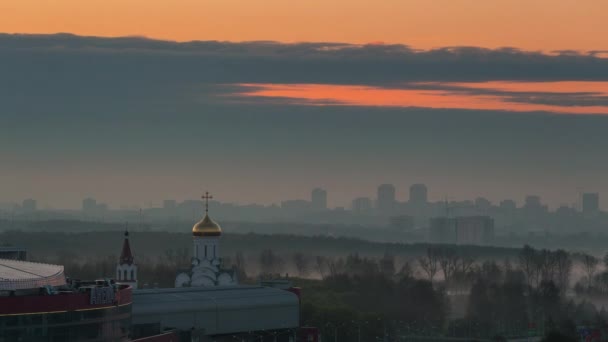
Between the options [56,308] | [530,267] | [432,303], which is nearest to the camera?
[56,308]

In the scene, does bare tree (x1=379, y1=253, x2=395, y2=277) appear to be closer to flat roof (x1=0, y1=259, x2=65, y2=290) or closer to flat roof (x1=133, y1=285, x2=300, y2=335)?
flat roof (x1=133, y1=285, x2=300, y2=335)

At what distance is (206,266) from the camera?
11638 cm

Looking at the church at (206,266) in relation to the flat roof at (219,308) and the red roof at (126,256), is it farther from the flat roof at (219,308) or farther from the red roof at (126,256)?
the flat roof at (219,308)

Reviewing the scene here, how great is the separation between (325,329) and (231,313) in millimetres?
15613

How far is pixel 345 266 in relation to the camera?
17838 centimetres

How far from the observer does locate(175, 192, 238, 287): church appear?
4555 inches

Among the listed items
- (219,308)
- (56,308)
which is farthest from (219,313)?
(56,308)

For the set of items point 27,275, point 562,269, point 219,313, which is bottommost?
point 562,269

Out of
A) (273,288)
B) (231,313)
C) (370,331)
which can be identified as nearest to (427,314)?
(370,331)

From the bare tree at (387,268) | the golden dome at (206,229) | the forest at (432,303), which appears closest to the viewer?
the forest at (432,303)

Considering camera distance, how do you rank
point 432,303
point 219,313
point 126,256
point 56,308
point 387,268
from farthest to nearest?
point 387,268 → point 432,303 → point 126,256 → point 219,313 → point 56,308

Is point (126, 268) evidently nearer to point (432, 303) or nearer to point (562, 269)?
point (432, 303)

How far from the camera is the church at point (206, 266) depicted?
116 m

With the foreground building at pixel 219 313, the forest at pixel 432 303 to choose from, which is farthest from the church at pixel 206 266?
the foreground building at pixel 219 313
